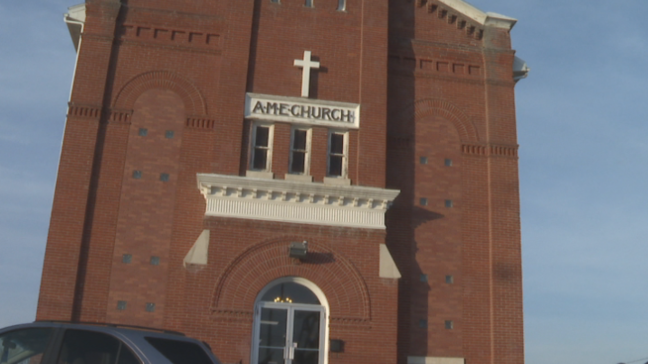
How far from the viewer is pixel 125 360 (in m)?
9.30

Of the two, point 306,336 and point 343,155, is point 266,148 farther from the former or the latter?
point 306,336

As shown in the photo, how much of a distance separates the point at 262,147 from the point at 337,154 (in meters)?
2.11

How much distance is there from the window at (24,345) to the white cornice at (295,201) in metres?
9.95

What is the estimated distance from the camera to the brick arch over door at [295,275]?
1916 centimetres

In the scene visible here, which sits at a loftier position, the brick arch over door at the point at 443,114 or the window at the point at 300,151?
the brick arch over door at the point at 443,114

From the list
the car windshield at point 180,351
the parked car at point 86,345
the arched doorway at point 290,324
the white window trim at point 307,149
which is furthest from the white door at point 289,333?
the parked car at point 86,345

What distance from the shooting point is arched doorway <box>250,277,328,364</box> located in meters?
19.1

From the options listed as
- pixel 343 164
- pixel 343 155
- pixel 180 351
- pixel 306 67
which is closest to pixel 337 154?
pixel 343 155

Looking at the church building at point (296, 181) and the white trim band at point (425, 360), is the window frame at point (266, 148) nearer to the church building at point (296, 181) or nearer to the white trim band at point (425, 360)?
the church building at point (296, 181)

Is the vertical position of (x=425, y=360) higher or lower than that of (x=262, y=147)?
lower

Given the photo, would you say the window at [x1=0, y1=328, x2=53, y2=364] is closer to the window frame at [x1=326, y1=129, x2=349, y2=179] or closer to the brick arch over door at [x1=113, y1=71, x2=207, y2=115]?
the window frame at [x1=326, y1=129, x2=349, y2=179]

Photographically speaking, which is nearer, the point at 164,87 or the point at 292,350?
the point at 292,350

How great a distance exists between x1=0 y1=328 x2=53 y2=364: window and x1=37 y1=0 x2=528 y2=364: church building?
9042 millimetres

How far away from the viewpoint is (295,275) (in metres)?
19.5
